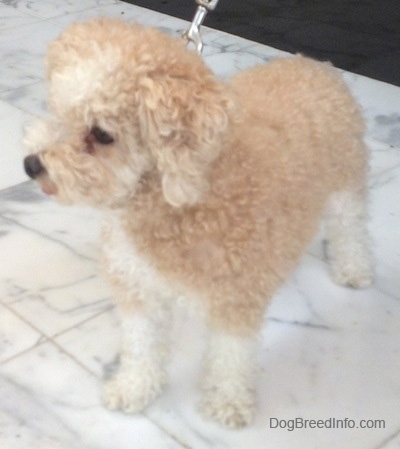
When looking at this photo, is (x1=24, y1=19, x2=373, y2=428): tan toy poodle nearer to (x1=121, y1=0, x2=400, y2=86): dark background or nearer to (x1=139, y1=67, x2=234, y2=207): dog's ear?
(x1=139, y1=67, x2=234, y2=207): dog's ear

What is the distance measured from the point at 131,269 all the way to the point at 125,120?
0.30 meters

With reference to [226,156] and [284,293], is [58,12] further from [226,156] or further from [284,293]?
[226,156]

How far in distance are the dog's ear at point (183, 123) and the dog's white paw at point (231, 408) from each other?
46cm

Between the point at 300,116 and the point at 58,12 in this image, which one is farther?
the point at 58,12

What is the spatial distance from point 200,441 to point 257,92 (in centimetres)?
65

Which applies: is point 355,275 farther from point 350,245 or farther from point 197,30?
point 197,30

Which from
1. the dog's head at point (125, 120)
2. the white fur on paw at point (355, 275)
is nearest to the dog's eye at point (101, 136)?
the dog's head at point (125, 120)

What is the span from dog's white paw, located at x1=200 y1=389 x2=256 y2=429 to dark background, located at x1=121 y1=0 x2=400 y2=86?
165 cm

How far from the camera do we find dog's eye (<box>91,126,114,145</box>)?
3.38 feet

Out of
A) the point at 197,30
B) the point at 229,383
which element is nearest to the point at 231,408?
the point at 229,383

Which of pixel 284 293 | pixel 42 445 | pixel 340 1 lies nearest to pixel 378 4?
pixel 340 1

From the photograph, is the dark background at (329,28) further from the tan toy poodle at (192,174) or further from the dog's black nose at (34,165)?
the dog's black nose at (34,165)

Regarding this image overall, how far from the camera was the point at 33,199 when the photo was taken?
6.49ft

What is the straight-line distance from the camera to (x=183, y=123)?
99 centimetres
